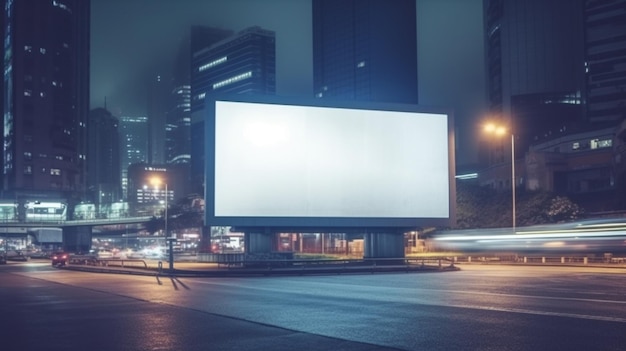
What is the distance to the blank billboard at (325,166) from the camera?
170ft

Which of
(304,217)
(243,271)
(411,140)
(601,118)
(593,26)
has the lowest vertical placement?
(243,271)

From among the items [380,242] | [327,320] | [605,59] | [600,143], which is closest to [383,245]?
[380,242]

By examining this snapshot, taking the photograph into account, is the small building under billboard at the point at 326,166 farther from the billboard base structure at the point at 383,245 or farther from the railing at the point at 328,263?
the railing at the point at 328,263

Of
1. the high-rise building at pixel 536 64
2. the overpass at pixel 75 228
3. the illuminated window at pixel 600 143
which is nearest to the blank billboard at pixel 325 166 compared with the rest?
the illuminated window at pixel 600 143

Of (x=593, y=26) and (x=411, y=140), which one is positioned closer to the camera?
(x=411, y=140)

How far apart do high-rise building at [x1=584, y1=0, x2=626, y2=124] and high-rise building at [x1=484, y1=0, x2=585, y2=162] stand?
25199mm

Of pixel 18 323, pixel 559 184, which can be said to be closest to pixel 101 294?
pixel 18 323

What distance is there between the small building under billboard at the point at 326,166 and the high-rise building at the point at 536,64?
108645 millimetres

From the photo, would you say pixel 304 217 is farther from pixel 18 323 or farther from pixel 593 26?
pixel 593 26

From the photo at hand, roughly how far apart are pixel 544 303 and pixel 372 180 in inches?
1407

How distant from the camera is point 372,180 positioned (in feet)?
181

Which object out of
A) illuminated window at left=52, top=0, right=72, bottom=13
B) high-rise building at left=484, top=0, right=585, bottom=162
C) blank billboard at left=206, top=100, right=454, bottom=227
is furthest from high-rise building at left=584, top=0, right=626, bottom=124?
illuminated window at left=52, top=0, right=72, bottom=13

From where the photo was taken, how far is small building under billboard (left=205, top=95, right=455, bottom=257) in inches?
2044

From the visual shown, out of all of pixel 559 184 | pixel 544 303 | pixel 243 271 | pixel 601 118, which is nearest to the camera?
pixel 544 303
